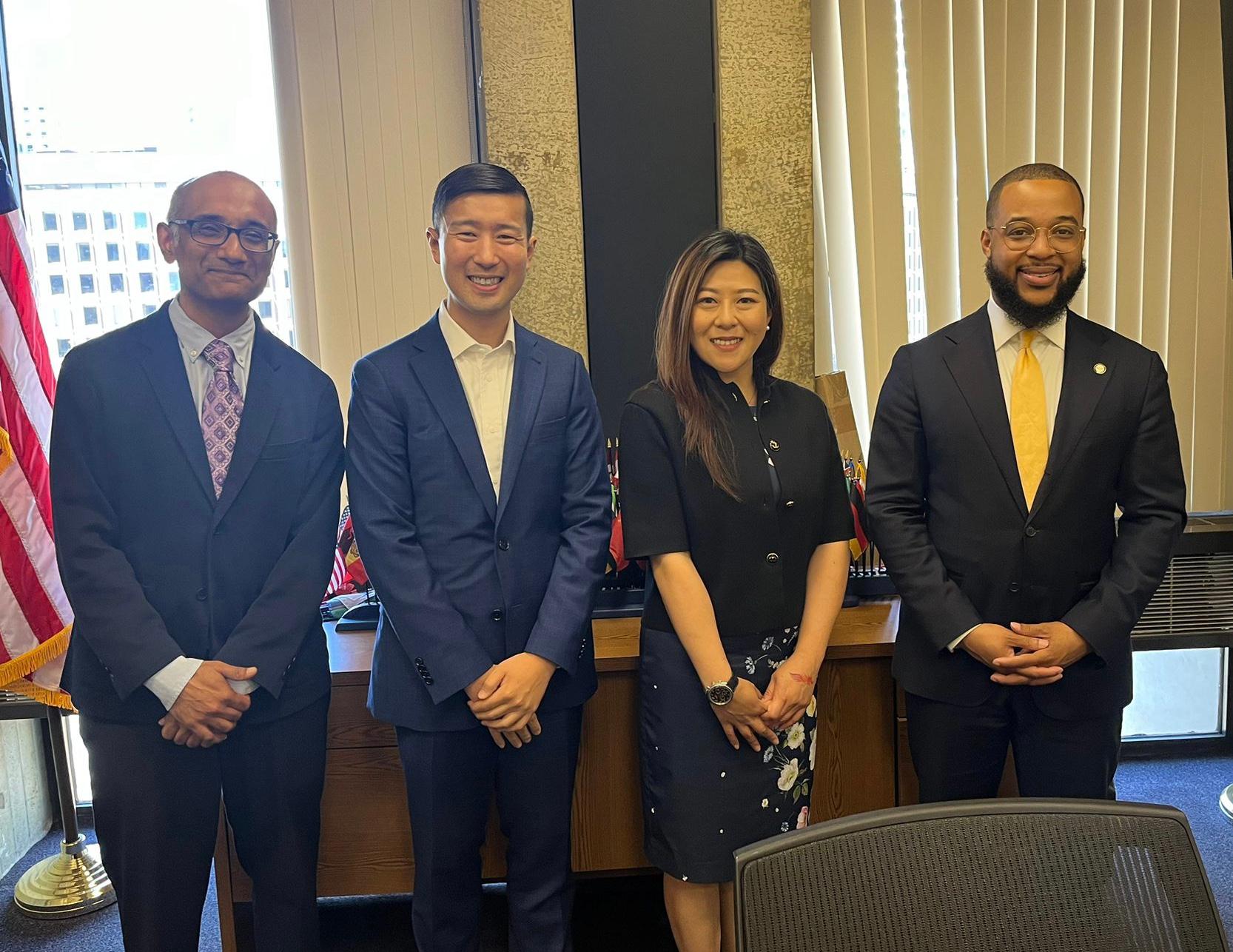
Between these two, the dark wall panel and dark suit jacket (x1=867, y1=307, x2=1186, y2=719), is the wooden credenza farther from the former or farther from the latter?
the dark wall panel

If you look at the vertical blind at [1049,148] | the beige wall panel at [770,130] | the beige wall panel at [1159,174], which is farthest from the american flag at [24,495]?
the beige wall panel at [1159,174]

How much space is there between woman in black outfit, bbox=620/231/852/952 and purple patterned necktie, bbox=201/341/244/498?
695 millimetres

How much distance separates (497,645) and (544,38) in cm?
178

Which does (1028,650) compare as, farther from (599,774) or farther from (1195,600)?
(1195,600)

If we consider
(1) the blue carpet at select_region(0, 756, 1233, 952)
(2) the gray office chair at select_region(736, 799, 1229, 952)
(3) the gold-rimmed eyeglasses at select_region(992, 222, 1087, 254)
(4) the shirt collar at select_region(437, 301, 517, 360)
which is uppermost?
(3) the gold-rimmed eyeglasses at select_region(992, 222, 1087, 254)

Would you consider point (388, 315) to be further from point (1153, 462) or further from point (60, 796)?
point (1153, 462)

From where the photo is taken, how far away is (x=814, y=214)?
3082 mm

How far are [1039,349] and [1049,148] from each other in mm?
1516

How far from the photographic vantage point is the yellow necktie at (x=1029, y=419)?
1.80 metres

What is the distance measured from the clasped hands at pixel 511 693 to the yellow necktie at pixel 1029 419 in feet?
3.05

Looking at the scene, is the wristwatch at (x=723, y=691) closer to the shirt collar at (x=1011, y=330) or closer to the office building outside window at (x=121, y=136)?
the shirt collar at (x=1011, y=330)

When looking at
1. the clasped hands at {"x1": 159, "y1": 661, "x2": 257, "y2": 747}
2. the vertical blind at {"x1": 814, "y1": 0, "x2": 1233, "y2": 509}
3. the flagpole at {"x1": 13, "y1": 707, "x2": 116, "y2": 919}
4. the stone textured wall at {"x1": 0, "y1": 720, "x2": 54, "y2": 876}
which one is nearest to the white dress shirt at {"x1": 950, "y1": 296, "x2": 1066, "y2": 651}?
the vertical blind at {"x1": 814, "y1": 0, "x2": 1233, "y2": 509}

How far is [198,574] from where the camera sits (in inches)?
66.7

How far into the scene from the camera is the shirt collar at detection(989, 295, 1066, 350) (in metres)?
A: 1.86
